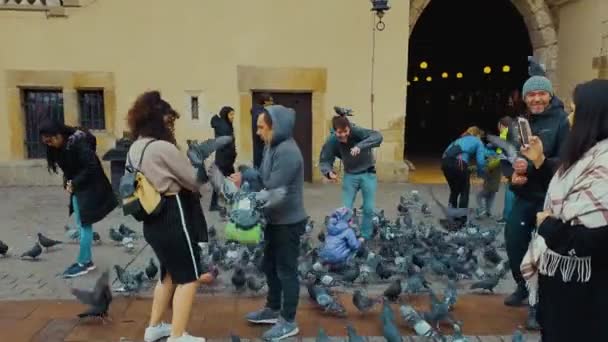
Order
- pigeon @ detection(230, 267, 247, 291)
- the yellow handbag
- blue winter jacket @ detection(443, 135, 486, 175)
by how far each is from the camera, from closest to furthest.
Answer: the yellow handbag, pigeon @ detection(230, 267, 247, 291), blue winter jacket @ detection(443, 135, 486, 175)

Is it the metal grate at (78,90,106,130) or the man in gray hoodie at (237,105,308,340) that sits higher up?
the metal grate at (78,90,106,130)

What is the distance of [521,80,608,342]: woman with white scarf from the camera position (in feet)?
6.76

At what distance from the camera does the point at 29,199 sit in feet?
30.2

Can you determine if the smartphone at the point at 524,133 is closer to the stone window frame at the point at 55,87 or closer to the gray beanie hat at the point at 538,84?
the gray beanie hat at the point at 538,84

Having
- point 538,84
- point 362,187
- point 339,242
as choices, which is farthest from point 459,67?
point 538,84

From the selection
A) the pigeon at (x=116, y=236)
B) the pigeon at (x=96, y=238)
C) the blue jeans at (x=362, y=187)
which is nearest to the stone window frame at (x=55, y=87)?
the pigeon at (x=96, y=238)

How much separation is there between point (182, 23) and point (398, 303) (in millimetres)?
7516

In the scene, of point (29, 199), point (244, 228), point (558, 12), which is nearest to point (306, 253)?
point (244, 228)

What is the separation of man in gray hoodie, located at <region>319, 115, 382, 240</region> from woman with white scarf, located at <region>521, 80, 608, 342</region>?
11.6 feet

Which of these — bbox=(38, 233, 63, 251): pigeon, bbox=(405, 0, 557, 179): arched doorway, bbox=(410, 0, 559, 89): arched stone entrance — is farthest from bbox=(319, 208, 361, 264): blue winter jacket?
bbox=(405, 0, 557, 179): arched doorway

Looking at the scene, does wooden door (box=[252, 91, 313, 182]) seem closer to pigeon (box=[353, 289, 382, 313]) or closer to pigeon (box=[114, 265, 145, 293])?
pigeon (box=[114, 265, 145, 293])

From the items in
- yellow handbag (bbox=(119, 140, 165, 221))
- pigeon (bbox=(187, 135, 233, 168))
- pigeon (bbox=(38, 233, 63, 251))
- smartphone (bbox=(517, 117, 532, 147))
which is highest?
smartphone (bbox=(517, 117, 532, 147))

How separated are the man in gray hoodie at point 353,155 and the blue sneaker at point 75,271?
2.60m

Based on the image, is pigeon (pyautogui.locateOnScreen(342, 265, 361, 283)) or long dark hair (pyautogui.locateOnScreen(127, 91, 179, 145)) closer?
long dark hair (pyautogui.locateOnScreen(127, 91, 179, 145))
